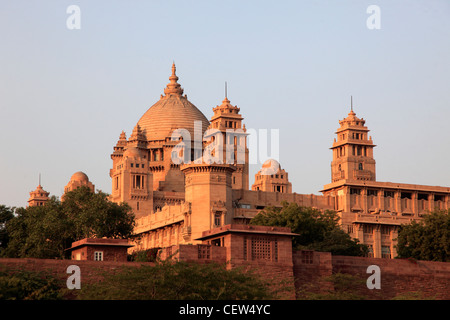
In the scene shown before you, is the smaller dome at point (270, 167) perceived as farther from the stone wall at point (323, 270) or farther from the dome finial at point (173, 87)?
the stone wall at point (323, 270)

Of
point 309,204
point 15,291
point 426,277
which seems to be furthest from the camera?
point 309,204

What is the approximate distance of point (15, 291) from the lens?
195 feet

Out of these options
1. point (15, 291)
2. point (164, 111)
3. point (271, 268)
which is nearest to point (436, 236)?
point (271, 268)

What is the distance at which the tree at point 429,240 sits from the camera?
89.7m

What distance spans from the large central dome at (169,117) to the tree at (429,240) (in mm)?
74043

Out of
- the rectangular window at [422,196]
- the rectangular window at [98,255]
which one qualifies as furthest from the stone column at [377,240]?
the rectangular window at [98,255]

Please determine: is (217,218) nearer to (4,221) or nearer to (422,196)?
(4,221)

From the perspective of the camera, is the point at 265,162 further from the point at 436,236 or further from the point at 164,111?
the point at 436,236

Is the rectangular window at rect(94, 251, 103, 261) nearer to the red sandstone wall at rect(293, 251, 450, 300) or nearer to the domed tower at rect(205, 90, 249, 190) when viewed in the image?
the red sandstone wall at rect(293, 251, 450, 300)

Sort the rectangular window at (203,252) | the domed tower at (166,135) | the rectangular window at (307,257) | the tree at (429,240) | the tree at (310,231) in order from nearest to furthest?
the rectangular window at (203,252), the rectangular window at (307,257), the tree at (429,240), the tree at (310,231), the domed tower at (166,135)

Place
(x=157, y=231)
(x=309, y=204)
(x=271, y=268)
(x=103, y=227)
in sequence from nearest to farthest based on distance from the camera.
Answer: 1. (x=271, y=268)
2. (x=103, y=227)
3. (x=157, y=231)
4. (x=309, y=204)

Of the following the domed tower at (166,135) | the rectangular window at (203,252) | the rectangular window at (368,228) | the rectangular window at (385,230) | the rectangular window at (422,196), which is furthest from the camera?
the domed tower at (166,135)
